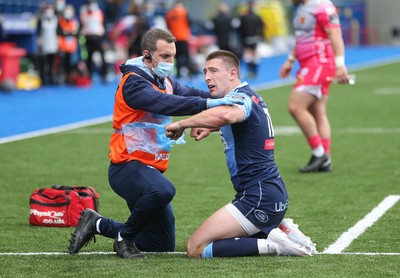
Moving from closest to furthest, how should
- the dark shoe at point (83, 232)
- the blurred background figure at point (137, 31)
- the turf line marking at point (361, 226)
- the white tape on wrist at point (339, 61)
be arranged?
the dark shoe at point (83, 232) → the turf line marking at point (361, 226) → the white tape on wrist at point (339, 61) → the blurred background figure at point (137, 31)

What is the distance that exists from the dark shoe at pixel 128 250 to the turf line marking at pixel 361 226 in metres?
1.41

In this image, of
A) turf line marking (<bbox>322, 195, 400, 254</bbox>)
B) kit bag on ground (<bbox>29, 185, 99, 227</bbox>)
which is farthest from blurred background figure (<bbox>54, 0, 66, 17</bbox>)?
kit bag on ground (<bbox>29, 185, 99, 227</bbox>)

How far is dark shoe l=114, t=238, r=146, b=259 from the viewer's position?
744cm

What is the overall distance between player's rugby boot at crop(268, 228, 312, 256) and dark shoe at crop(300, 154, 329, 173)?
4.84 metres

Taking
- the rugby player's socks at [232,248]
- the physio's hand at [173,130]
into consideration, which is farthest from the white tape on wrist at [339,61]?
the physio's hand at [173,130]

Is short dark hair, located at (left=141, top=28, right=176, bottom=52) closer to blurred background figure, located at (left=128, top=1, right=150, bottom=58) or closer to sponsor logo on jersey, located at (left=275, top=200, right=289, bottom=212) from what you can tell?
sponsor logo on jersey, located at (left=275, top=200, right=289, bottom=212)

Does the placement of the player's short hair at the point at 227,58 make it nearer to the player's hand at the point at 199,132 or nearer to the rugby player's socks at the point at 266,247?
the player's hand at the point at 199,132

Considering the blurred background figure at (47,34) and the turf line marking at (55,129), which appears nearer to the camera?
the turf line marking at (55,129)

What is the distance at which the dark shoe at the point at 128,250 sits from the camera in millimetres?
7438

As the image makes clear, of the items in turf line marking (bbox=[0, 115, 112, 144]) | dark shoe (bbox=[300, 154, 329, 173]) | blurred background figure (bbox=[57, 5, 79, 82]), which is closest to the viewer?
dark shoe (bbox=[300, 154, 329, 173])

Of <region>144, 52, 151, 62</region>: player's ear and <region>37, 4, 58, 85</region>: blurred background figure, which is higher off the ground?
<region>144, 52, 151, 62</region>: player's ear

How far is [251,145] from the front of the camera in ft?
24.4

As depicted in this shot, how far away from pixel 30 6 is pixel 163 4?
31.5ft

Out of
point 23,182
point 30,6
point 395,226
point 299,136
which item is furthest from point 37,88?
point 395,226
